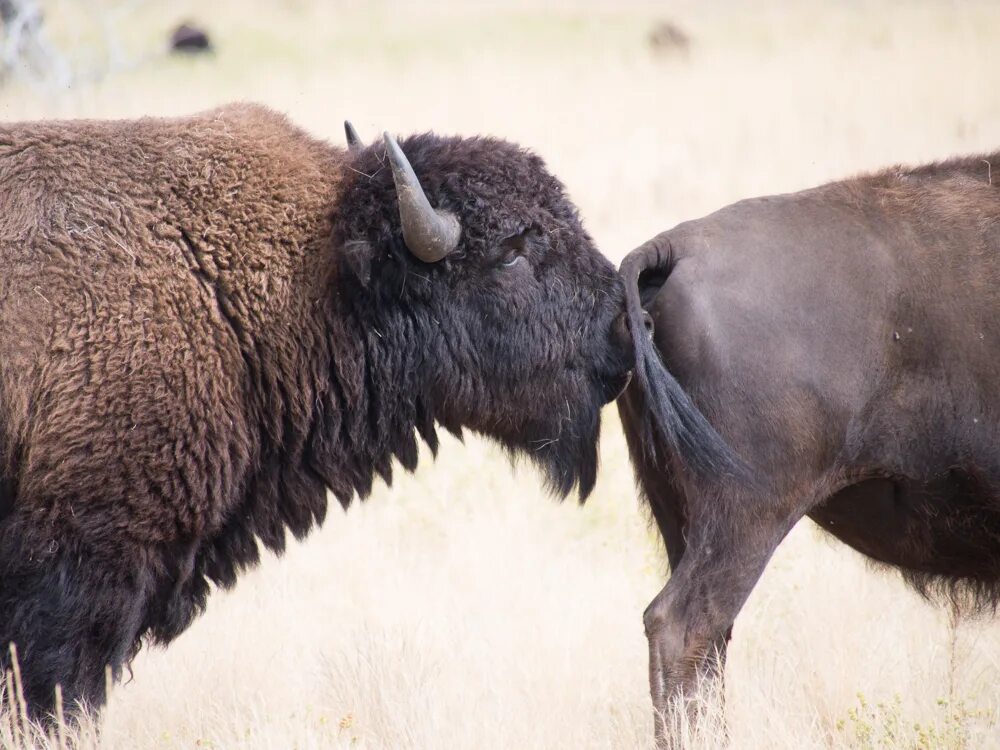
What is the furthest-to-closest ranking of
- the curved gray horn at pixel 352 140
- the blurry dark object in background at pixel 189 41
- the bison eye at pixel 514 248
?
the blurry dark object in background at pixel 189 41
the curved gray horn at pixel 352 140
the bison eye at pixel 514 248

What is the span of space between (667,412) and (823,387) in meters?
0.51

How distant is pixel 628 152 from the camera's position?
14727 mm

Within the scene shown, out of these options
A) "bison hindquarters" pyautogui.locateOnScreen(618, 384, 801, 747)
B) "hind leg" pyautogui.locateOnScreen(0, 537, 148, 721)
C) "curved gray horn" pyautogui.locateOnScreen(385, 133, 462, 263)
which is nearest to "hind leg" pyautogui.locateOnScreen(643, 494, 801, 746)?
"bison hindquarters" pyautogui.locateOnScreen(618, 384, 801, 747)

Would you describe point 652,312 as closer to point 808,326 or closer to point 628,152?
point 808,326

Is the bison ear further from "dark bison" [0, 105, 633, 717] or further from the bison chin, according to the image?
the bison chin

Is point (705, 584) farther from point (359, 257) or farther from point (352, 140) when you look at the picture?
point (352, 140)

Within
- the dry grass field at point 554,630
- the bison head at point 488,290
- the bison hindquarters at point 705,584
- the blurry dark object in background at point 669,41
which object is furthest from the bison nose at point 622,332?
the blurry dark object in background at point 669,41

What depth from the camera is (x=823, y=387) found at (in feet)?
11.9

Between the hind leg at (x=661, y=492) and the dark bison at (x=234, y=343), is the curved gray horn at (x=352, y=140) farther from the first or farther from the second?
the hind leg at (x=661, y=492)

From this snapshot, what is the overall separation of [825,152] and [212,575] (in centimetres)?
1165

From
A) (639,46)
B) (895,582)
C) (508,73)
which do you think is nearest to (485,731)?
(895,582)

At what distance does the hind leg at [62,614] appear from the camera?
3695mm

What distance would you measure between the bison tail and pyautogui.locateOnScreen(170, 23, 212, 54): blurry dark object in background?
21137mm

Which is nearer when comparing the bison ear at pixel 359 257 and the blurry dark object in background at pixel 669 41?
the bison ear at pixel 359 257
